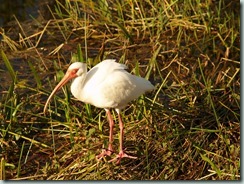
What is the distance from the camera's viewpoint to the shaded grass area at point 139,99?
4465mm

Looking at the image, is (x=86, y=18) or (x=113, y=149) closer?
(x=113, y=149)

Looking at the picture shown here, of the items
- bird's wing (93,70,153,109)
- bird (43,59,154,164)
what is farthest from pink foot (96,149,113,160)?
bird's wing (93,70,153,109)

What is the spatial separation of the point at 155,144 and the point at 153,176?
0.25 metres

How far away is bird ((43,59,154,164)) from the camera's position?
433 centimetres

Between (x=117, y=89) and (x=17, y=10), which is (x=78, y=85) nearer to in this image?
(x=117, y=89)

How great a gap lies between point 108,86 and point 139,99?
503mm

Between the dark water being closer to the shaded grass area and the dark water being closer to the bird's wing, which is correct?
the shaded grass area

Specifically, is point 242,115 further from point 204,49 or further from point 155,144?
point 204,49

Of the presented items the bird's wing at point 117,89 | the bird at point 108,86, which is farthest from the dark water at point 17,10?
the bird's wing at point 117,89

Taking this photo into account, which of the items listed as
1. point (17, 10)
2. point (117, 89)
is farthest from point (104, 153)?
point (17, 10)

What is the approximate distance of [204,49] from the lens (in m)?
5.86

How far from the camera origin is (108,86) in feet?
14.2

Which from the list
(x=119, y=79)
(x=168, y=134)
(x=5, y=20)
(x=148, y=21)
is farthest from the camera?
(x=5, y=20)

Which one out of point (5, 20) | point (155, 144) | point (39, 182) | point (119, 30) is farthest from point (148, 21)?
point (39, 182)
